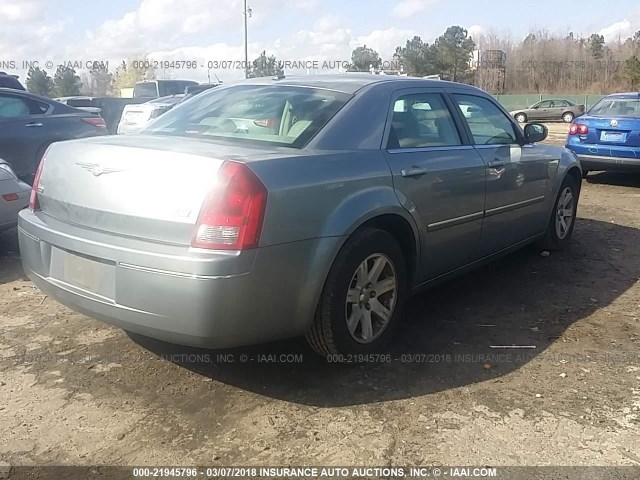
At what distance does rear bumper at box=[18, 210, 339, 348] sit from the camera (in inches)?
106

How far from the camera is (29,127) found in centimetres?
813

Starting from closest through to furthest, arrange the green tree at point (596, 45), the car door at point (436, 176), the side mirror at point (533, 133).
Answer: the car door at point (436, 176) < the side mirror at point (533, 133) < the green tree at point (596, 45)

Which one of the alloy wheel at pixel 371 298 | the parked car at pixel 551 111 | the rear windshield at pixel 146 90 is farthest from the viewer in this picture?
the parked car at pixel 551 111

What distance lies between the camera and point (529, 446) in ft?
8.91

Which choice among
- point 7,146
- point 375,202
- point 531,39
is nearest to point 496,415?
point 375,202

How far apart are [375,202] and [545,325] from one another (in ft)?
5.19

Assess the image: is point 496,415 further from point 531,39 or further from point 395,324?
point 531,39

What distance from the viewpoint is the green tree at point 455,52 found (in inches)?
2391

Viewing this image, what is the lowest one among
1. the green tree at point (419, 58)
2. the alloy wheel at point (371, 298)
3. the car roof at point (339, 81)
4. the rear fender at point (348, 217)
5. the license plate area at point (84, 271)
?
the alloy wheel at point (371, 298)

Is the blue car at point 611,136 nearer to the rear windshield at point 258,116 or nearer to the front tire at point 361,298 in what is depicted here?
the front tire at point 361,298

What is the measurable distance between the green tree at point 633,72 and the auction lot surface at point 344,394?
5485 centimetres

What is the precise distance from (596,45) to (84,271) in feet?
267

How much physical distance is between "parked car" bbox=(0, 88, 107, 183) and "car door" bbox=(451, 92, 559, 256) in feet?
19.1

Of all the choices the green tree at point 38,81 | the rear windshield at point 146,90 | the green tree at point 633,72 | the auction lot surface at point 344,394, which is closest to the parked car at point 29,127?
the auction lot surface at point 344,394
